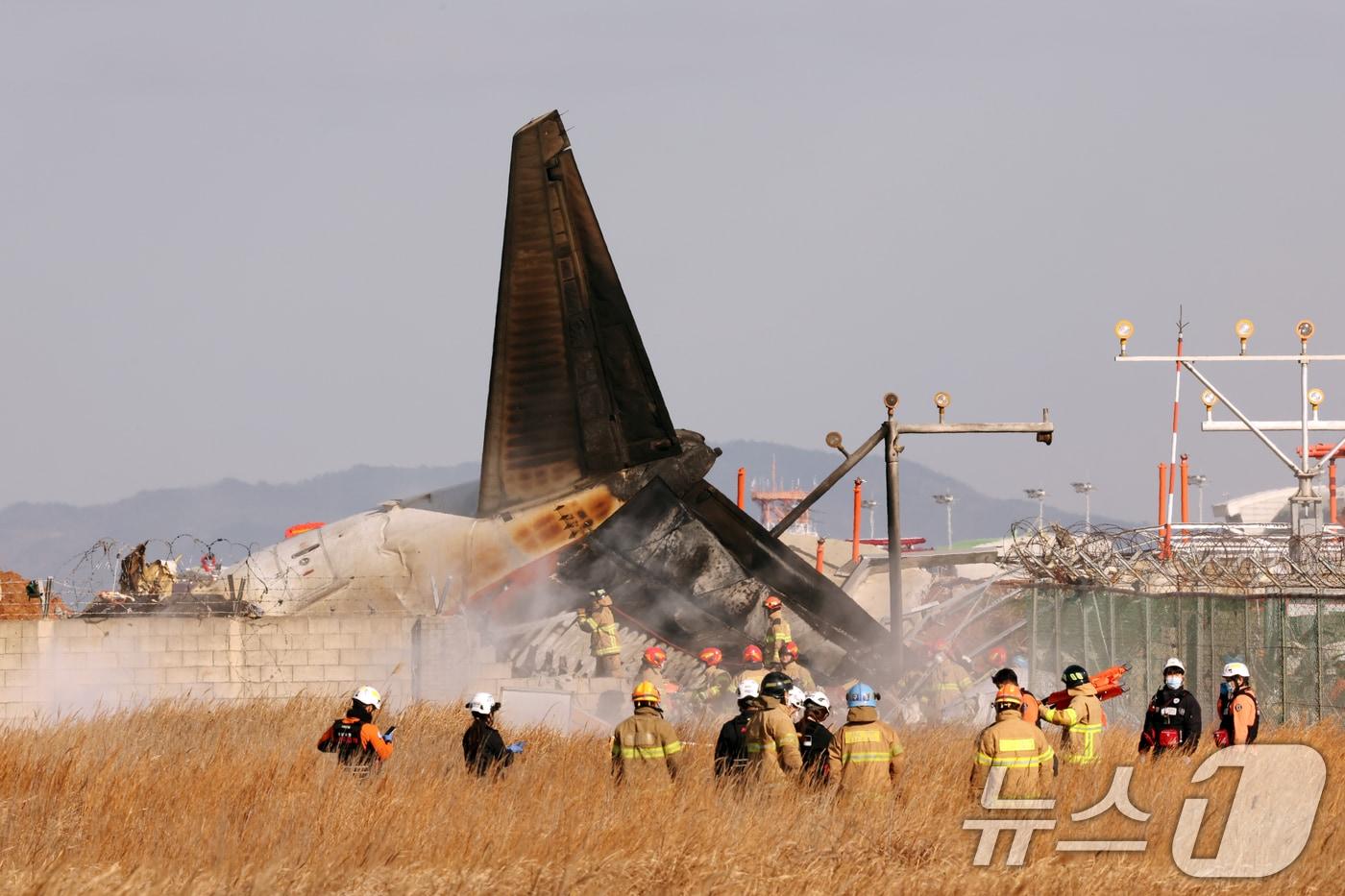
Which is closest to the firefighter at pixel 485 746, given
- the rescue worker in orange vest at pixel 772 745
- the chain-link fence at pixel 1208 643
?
the rescue worker in orange vest at pixel 772 745

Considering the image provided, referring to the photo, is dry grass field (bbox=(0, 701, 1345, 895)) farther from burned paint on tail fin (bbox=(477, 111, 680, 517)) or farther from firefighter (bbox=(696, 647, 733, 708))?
burned paint on tail fin (bbox=(477, 111, 680, 517))

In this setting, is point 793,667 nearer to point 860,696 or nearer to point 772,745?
point 772,745

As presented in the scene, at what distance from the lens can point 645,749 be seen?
648 inches

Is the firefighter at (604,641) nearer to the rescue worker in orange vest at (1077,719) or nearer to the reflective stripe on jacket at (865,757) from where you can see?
the rescue worker in orange vest at (1077,719)

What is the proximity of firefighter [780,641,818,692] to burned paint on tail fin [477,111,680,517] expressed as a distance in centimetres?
361

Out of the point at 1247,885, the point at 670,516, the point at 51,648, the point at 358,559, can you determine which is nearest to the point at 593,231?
the point at 670,516

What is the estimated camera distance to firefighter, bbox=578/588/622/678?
2950 cm

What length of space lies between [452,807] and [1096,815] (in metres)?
5.97

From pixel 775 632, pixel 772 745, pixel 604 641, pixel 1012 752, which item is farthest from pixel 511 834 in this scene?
pixel 604 641

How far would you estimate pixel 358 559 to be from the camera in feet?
104

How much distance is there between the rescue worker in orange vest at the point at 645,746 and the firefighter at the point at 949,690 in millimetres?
13931

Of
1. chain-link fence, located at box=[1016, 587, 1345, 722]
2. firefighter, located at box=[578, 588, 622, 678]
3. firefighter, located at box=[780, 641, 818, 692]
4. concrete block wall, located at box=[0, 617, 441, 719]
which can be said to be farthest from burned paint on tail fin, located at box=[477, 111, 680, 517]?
chain-link fence, located at box=[1016, 587, 1345, 722]

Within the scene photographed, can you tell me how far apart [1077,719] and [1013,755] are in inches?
139

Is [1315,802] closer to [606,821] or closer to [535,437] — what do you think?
[606,821]
